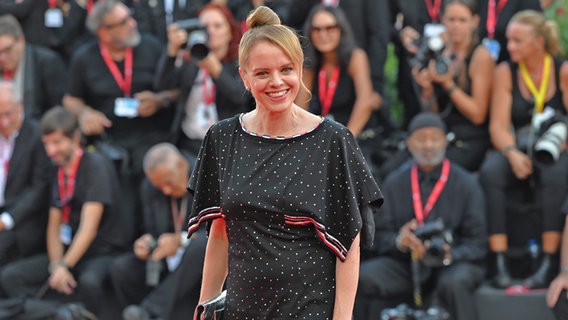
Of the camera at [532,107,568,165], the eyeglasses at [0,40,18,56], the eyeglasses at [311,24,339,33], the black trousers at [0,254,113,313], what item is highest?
the eyeglasses at [311,24,339,33]

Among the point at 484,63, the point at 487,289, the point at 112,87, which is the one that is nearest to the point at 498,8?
the point at 484,63

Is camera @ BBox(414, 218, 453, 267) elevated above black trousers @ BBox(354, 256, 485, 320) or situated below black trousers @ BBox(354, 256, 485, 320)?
above

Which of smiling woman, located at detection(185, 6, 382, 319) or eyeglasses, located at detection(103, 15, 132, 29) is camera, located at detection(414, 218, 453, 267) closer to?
eyeglasses, located at detection(103, 15, 132, 29)

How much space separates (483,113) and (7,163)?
338 cm

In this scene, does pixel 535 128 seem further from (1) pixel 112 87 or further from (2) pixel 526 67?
(1) pixel 112 87

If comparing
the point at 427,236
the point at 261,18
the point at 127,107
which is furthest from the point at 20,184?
the point at 261,18

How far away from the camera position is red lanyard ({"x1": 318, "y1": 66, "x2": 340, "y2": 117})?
7.70 metres

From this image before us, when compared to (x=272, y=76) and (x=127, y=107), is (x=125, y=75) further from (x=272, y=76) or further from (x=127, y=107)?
(x=272, y=76)

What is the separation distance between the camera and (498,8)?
26.2ft

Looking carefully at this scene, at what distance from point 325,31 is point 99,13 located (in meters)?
1.77

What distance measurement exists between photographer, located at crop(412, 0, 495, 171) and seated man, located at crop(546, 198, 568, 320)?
1.22 meters

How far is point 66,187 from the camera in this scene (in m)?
7.78

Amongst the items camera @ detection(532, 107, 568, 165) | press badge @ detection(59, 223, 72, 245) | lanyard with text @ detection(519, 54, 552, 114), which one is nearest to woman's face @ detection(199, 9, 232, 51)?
press badge @ detection(59, 223, 72, 245)

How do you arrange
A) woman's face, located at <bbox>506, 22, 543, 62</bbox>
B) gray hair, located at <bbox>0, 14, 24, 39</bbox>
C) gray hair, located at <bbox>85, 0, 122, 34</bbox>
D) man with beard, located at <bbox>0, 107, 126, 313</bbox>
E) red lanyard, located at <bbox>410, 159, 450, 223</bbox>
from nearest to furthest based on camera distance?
red lanyard, located at <bbox>410, 159, 450, 223</bbox> < woman's face, located at <bbox>506, 22, 543, 62</bbox> < man with beard, located at <bbox>0, 107, 126, 313</bbox> < gray hair, located at <bbox>85, 0, 122, 34</bbox> < gray hair, located at <bbox>0, 14, 24, 39</bbox>
